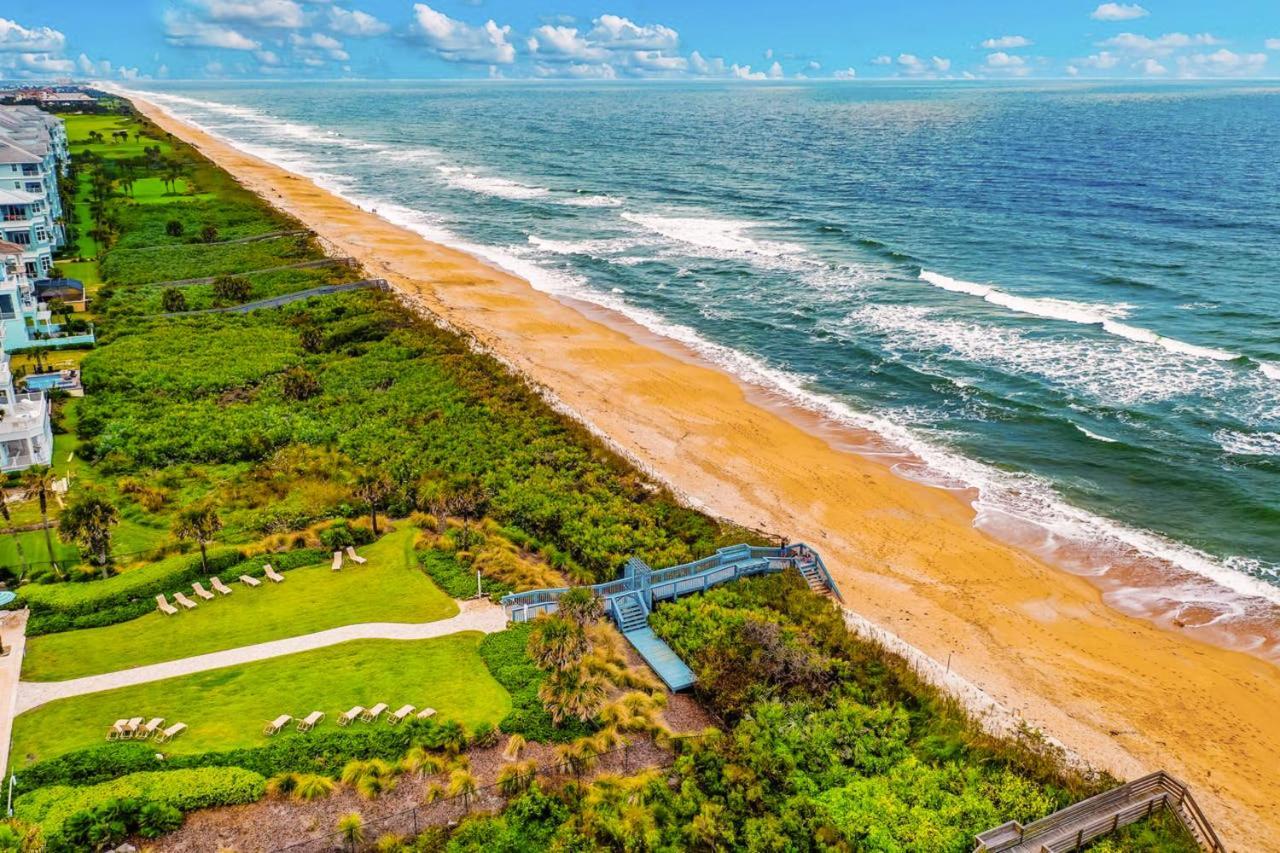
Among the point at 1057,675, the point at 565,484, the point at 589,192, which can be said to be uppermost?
the point at 589,192

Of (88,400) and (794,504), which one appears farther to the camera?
(88,400)

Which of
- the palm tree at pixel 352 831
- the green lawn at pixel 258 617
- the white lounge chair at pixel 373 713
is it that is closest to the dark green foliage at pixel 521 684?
the green lawn at pixel 258 617

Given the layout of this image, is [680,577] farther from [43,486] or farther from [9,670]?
[43,486]

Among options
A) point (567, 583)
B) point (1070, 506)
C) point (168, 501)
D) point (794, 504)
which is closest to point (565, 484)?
point (567, 583)

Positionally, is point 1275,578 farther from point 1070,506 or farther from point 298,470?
point 298,470

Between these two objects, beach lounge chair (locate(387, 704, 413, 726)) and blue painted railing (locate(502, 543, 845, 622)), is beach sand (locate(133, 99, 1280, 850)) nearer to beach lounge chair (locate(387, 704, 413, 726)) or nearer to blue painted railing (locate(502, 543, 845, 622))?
blue painted railing (locate(502, 543, 845, 622))

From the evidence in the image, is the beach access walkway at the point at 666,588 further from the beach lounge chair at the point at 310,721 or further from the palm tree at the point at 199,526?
the palm tree at the point at 199,526

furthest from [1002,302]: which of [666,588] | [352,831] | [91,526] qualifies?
[91,526]
